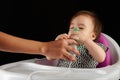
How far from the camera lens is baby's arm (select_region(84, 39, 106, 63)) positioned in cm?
112

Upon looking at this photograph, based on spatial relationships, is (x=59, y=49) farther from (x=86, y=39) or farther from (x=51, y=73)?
(x=86, y=39)

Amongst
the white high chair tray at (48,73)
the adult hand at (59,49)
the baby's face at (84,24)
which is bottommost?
the white high chair tray at (48,73)

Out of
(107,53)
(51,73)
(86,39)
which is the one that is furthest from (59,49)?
(107,53)

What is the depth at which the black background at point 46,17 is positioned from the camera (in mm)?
1438

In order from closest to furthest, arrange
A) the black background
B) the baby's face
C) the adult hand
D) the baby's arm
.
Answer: the adult hand < the baby's arm < the baby's face < the black background

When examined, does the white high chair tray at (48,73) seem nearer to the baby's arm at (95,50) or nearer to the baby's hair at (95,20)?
the baby's arm at (95,50)

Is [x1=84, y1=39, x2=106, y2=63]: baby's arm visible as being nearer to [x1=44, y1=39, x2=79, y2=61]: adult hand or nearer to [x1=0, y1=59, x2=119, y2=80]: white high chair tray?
[x1=0, y1=59, x2=119, y2=80]: white high chair tray

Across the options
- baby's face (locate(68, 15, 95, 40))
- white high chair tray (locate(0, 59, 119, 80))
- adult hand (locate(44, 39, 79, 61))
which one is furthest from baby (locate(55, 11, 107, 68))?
adult hand (locate(44, 39, 79, 61))

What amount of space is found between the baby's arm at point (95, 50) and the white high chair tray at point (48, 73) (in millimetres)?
102

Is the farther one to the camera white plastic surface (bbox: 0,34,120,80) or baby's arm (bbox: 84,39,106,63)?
baby's arm (bbox: 84,39,106,63)

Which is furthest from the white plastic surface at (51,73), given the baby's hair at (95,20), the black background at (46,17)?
the black background at (46,17)

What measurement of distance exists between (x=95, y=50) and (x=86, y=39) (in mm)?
52

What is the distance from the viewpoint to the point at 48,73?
3.27 ft

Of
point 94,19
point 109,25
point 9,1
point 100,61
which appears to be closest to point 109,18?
point 109,25
